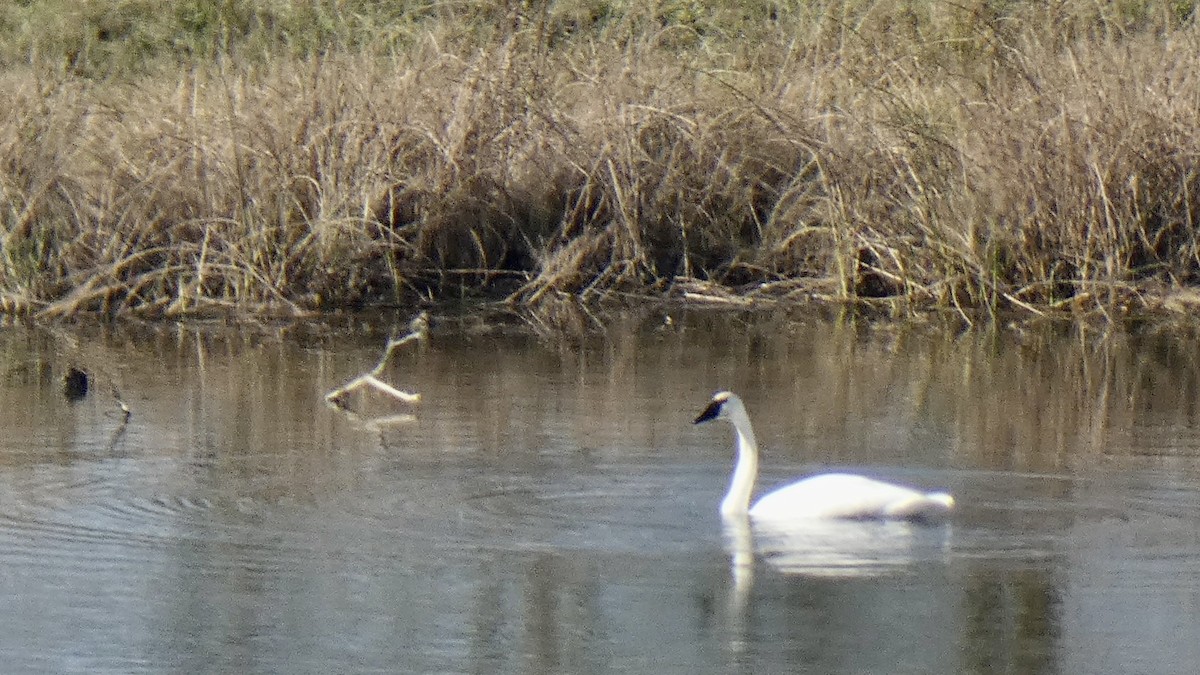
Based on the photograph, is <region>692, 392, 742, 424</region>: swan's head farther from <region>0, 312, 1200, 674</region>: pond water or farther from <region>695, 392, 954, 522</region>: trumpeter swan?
<region>0, 312, 1200, 674</region>: pond water

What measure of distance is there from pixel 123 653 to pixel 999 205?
746 centimetres

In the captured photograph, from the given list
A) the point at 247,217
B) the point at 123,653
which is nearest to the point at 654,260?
the point at 247,217

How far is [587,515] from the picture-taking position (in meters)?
7.23

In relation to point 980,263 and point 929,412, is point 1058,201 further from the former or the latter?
point 929,412

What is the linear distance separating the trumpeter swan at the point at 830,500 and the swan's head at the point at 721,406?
111 millimetres

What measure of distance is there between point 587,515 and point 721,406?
0.62 meters

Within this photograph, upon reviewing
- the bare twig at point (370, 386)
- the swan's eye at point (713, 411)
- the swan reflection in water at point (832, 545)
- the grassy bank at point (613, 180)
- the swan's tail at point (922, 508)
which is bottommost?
the swan reflection in water at point (832, 545)

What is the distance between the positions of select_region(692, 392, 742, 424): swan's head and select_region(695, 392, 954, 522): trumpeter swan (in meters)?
0.11

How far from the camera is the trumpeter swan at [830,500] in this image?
23.0ft

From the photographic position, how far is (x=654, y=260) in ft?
44.6

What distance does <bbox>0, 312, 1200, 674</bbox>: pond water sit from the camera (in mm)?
5789

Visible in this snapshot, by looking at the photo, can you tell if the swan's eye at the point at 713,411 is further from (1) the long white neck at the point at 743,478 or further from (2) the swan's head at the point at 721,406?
(1) the long white neck at the point at 743,478

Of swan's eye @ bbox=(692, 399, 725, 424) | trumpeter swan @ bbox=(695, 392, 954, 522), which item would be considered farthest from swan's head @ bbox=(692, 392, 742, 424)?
trumpeter swan @ bbox=(695, 392, 954, 522)

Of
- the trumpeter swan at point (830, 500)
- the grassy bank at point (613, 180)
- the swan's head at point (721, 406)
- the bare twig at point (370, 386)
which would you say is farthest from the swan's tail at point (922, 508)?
the grassy bank at point (613, 180)
